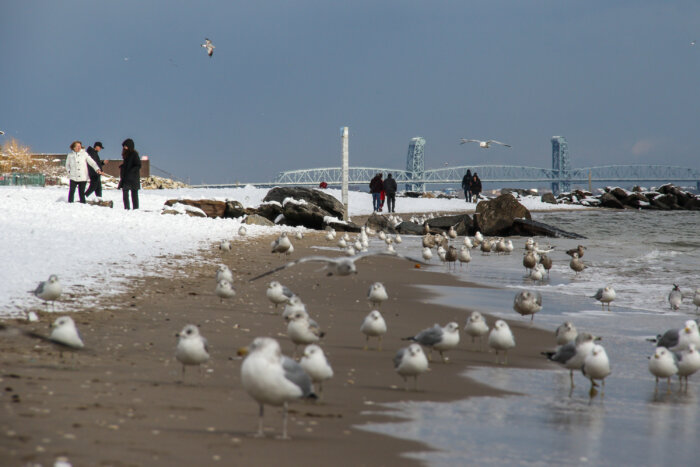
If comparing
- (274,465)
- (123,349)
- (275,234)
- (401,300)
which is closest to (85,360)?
(123,349)

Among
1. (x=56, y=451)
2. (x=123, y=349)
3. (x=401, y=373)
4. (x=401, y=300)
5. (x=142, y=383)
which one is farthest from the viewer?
(x=401, y=300)

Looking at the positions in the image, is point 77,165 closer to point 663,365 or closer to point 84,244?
point 84,244

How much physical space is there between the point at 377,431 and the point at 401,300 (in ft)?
26.2

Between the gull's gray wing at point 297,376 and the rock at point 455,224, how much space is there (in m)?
31.2

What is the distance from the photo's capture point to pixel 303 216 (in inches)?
1352

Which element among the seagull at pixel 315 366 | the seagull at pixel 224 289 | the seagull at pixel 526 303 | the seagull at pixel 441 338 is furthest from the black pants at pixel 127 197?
the seagull at pixel 315 366

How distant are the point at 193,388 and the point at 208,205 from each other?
31.2 metres

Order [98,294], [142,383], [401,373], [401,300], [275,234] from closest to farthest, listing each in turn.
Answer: [142,383] < [401,373] < [98,294] < [401,300] < [275,234]

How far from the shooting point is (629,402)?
707 centimetres

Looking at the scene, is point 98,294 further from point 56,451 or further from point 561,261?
point 561,261

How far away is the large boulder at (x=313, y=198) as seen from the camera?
3953 centimetres

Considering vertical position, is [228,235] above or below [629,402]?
above

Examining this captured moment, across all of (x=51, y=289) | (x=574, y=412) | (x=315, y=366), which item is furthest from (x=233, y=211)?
(x=574, y=412)

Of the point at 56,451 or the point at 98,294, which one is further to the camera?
the point at 98,294
